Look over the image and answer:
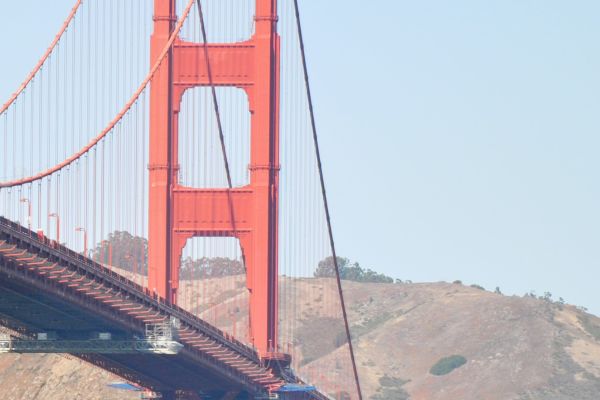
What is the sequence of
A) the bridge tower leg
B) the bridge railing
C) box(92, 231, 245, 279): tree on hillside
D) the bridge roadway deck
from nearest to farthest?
the bridge railing, the bridge roadway deck, the bridge tower leg, box(92, 231, 245, 279): tree on hillside

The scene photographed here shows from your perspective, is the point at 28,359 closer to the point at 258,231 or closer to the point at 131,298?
the point at 258,231

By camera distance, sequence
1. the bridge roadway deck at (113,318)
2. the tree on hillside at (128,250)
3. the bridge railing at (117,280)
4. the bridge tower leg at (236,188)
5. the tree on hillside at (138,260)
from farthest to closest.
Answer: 1. the tree on hillside at (138,260)
2. the tree on hillside at (128,250)
3. the bridge tower leg at (236,188)
4. the bridge roadway deck at (113,318)
5. the bridge railing at (117,280)

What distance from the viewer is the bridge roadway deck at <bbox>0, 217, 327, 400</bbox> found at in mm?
88500

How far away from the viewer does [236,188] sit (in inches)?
4545

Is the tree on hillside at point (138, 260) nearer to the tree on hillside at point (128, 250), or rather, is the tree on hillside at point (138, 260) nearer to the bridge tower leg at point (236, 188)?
the tree on hillside at point (128, 250)

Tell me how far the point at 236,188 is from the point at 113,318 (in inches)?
712

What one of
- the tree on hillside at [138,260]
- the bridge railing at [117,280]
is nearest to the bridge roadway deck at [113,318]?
the bridge railing at [117,280]

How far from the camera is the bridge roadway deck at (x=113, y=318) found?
88.5 m

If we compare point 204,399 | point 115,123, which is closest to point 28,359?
point 204,399

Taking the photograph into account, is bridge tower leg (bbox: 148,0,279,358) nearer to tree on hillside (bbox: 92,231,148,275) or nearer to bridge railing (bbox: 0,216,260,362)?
tree on hillside (bbox: 92,231,148,275)

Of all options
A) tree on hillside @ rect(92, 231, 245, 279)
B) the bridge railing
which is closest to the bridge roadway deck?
the bridge railing

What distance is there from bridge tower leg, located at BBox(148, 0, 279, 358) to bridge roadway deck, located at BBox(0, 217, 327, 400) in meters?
2.92

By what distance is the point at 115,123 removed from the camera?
347 feet

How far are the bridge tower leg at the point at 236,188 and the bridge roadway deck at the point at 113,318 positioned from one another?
292 centimetres
